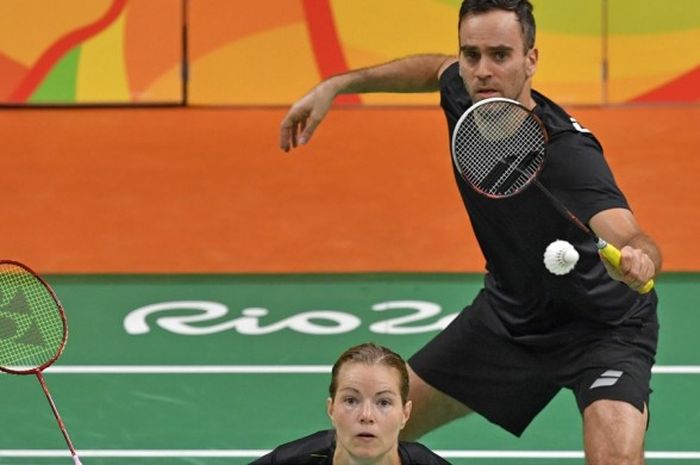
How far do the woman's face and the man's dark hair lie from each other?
1.22 metres

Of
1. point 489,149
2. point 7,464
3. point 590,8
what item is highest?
point 590,8

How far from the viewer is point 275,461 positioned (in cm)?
511

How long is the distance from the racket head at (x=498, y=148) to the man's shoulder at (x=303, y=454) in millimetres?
924

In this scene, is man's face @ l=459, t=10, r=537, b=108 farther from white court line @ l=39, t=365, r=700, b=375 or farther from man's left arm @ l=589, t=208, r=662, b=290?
white court line @ l=39, t=365, r=700, b=375

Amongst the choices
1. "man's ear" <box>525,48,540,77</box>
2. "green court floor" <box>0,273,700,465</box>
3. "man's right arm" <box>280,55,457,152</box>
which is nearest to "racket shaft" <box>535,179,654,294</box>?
"man's ear" <box>525,48,540,77</box>

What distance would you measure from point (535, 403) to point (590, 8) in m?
4.61

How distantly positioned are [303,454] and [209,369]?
9.93 ft

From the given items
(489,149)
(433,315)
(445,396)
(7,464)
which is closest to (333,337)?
(433,315)

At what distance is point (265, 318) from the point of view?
8781 mm

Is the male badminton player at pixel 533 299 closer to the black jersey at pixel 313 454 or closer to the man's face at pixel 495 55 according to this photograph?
the man's face at pixel 495 55

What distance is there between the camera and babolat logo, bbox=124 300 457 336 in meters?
8.59

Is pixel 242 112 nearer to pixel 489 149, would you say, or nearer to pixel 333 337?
pixel 333 337

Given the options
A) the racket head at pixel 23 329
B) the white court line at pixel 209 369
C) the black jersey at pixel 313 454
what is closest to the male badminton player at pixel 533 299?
the black jersey at pixel 313 454

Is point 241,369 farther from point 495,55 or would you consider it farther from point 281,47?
point 495,55
